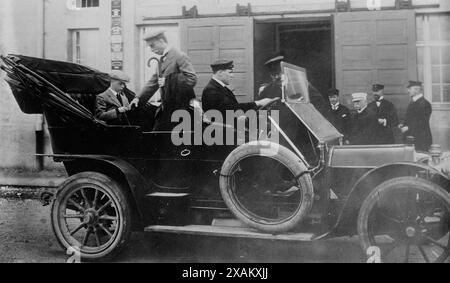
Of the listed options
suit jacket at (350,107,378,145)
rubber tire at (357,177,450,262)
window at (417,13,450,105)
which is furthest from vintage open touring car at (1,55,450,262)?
window at (417,13,450,105)

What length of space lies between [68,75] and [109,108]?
34.1 inches

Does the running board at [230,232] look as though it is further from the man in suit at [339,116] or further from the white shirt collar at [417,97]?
the white shirt collar at [417,97]

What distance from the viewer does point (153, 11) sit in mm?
7617

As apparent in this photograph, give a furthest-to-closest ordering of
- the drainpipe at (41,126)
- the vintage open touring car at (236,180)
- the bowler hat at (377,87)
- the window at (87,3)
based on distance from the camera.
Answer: the drainpipe at (41,126) < the window at (87,3) < the bowler hat at (377,87) < the vintage open touring car at (236,180)

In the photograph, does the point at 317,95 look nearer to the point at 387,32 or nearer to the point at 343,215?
the point at 343,215

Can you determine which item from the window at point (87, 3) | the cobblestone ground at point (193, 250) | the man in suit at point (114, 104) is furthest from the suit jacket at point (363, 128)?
the window at point (87, 3)

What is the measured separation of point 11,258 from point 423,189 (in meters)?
3.43

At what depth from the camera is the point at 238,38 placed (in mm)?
7484

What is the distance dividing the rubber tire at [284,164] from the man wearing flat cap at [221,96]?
56cm

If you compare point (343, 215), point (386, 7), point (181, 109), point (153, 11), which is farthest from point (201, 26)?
point (343, 215)

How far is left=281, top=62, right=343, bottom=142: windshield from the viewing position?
3.54 metres

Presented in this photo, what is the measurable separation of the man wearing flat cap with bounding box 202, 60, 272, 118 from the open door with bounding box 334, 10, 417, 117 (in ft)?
12.3

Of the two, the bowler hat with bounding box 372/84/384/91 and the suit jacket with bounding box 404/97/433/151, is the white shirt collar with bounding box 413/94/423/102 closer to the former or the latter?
the suit jacket with bounding box 404/97/433/151

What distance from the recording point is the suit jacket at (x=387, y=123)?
5711 millimetres
